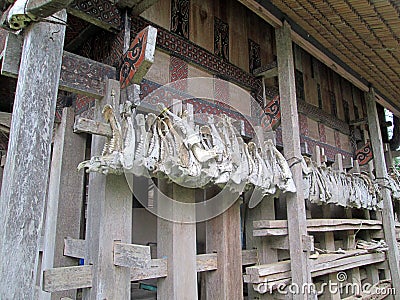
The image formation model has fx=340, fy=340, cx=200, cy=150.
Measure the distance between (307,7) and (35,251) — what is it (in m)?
2.28

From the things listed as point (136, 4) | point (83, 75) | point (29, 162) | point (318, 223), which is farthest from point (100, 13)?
point (318, 223)

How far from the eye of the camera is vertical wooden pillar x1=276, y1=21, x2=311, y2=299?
2.31m

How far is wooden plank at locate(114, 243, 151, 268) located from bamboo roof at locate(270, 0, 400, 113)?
1922 millimetres

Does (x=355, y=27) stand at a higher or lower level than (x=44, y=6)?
higher

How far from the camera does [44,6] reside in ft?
3.95

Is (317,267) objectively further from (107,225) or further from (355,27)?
(355,27)

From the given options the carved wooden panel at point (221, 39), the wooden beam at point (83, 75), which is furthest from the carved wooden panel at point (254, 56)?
the wooden beam at point (83, 75)

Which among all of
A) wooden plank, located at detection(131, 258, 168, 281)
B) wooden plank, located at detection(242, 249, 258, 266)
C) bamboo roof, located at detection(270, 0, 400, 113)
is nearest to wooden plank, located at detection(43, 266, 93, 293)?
wooden plank, located at detection(131, 258, 168, 281)

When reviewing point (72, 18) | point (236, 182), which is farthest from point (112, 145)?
point (72, 18)

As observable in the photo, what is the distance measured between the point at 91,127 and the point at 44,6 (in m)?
0.52

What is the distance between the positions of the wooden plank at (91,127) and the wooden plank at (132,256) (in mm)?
534

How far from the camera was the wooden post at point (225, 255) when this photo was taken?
2.11 meters

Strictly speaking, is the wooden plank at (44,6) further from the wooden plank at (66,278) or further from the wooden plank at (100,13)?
the wooden plank at (66,278)

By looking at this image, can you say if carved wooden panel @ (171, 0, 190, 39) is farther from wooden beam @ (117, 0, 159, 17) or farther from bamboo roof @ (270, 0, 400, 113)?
bamboo roof @ (270, 0, 400, 113)
